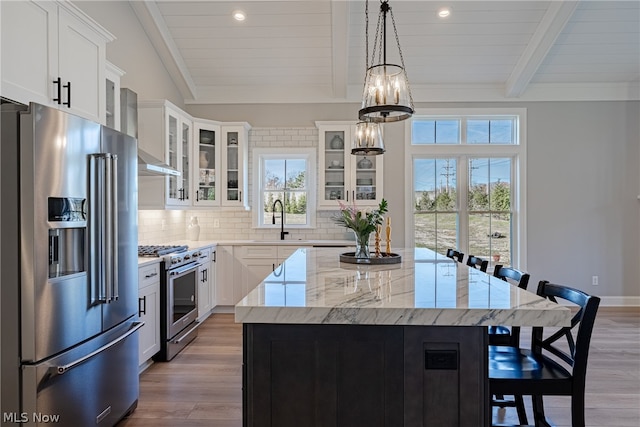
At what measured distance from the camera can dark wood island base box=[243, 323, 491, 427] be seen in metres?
1.42

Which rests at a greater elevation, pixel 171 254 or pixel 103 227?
pixel 103 227

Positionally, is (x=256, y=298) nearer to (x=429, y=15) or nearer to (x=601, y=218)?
(x=429, y=15)

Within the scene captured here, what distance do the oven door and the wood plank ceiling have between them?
2603 millimetres

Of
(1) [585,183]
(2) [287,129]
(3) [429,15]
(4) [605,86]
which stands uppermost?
(3) [429,15]

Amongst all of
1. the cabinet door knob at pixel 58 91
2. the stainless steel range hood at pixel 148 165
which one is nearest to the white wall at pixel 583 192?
the stainless steel range hood at pixel 148 165

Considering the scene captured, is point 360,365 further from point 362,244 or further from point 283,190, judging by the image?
point 283,190

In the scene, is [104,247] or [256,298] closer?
[256,298]

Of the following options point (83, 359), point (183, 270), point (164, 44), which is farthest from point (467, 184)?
point (83, 359)

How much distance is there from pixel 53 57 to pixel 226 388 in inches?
93.0

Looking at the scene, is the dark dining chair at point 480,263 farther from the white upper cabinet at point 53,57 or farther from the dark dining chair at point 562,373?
the white upper cabinet at point 53,57

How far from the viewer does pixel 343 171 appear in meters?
5.14

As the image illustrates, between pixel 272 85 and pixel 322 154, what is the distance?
1.18 metres

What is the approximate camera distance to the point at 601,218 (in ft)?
17.1

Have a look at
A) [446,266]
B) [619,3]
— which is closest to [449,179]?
[619,3]
